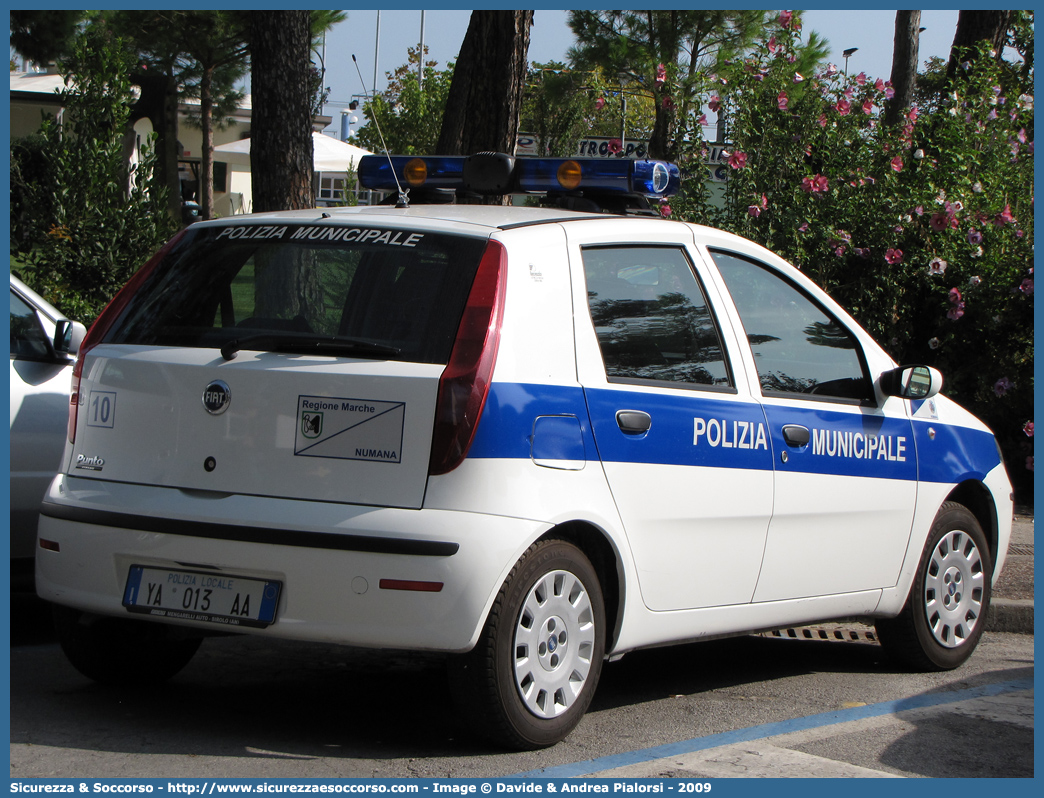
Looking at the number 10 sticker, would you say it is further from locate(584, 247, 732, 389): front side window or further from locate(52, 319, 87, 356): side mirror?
locate(584, 247, 732, 389): front side window

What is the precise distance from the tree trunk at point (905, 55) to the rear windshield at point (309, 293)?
1476 centimetres

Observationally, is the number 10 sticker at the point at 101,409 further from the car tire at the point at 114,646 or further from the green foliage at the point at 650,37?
the green foliage at the point at 650,37

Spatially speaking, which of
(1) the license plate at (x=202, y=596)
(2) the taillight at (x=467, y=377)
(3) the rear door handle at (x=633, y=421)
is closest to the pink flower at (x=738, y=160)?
(3) the rear door handle at (x=633, y=421)

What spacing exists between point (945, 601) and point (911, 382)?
104 centimetres

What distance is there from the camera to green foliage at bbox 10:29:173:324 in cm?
1102

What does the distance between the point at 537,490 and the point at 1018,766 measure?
1870mm

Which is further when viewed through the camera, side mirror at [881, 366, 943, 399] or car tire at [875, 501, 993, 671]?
car tire at [875, 501, 993, 671]

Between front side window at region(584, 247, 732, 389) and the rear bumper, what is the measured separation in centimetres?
79

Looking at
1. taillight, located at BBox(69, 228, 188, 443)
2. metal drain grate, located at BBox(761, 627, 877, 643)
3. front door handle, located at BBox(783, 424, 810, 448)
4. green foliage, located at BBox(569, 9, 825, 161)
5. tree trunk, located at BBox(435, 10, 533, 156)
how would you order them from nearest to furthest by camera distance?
taillight, located at BBox(69, 228, 188, 443)
front door handle, located at BBox(783, 424, 810, 448)
metal drain grate, located at BBox(761, 627, 877, 643)
tree trunk, located at BBox(435, 10, 533, 156)
green foliage, located at BBox(569, 9, 825, 161)

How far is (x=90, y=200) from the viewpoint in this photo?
438 inches

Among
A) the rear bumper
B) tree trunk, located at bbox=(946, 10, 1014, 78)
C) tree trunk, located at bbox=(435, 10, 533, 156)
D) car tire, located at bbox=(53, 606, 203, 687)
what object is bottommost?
car tire, located at bbox=(53, 606, 203, 687)

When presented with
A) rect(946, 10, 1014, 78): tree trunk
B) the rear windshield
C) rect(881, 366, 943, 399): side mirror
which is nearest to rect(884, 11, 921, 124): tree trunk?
rect(946, 10, 1014, 78): tree trunk

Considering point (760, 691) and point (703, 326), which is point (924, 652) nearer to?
point (760, 691)

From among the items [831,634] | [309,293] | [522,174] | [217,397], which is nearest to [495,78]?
[522,174]
